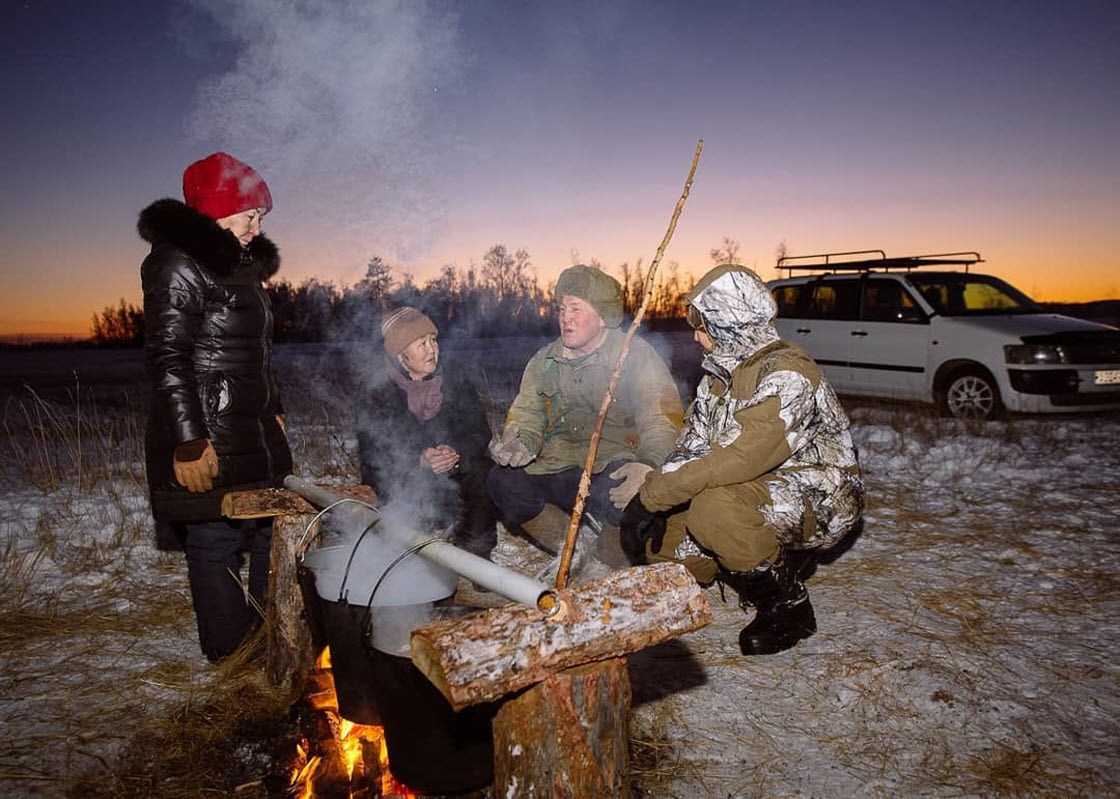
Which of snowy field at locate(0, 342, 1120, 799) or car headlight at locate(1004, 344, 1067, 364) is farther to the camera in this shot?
car headlight at locate(1004, 344, 1067, 364)

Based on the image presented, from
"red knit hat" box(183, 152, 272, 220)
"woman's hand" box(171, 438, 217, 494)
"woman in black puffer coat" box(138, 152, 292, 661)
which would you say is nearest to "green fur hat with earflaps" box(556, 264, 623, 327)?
"woman in black puffer coat" box(138, 152, 292, 661)

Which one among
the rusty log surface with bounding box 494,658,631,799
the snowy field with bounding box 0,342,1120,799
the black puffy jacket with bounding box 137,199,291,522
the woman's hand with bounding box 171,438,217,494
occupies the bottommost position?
the snowy field with bounding box 0,342,1120,799

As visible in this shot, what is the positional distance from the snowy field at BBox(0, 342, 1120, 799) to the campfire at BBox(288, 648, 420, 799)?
182mm

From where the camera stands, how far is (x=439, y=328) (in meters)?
4.27

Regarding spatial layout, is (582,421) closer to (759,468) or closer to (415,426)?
(415,426)

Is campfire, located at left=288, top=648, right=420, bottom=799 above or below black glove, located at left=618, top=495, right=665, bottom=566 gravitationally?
below

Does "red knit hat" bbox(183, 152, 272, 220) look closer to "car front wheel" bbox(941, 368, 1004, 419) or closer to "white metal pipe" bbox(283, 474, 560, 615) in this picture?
"white metal pipe" bbox(283, 474, 560, 615)

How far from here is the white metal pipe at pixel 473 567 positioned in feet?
5.42

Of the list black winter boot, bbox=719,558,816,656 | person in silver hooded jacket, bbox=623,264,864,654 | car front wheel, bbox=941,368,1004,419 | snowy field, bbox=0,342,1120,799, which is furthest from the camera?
car front wheel, bbox=941,368,1004,419

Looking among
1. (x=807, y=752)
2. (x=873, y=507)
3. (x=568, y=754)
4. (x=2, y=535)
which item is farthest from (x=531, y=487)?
(x=2, y=535)

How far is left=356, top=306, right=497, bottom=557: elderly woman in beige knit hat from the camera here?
401 centimetres

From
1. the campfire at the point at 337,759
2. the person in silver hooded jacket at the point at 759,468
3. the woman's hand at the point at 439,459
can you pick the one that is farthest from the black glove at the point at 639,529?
the campfire at the point at 337,759

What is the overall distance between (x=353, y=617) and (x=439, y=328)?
237 centimetres

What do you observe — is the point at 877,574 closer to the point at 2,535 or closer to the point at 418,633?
the point at 418,633
